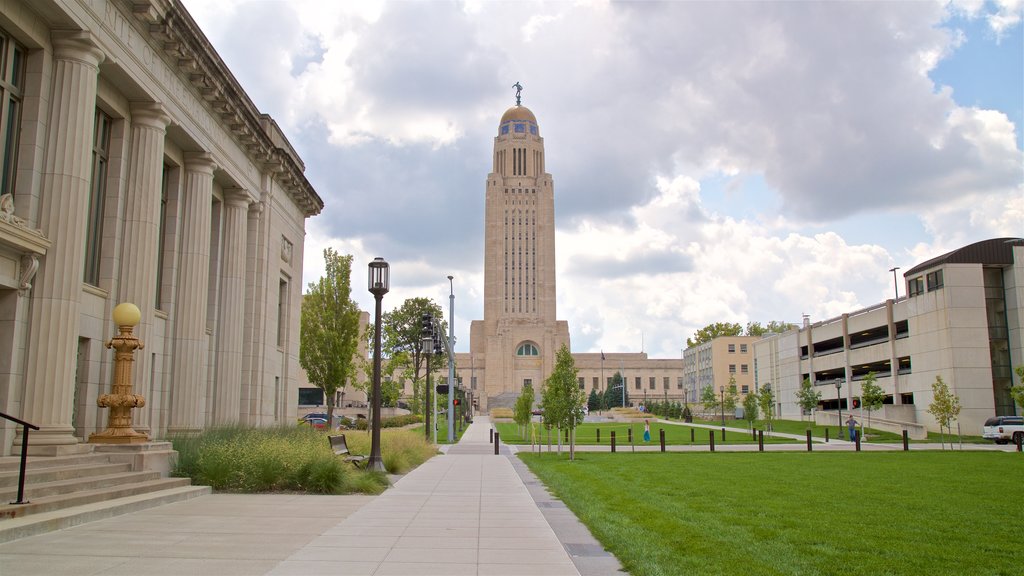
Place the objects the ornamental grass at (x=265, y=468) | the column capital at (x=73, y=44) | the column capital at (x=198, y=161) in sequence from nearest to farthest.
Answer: the column capital at (x=73, y=44), the ornamental grass at (x=265, y=468), the column capital at (x=198, y=161)

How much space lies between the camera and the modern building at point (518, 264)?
397ft

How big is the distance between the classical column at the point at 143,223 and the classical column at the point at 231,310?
5.69 m

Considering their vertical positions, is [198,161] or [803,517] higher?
[198,161]

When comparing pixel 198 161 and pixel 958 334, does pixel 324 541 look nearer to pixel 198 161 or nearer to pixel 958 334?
pixel 198 161

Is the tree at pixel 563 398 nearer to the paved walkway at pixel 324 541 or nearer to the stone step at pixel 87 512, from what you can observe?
the paved walkway at pixel 324 541

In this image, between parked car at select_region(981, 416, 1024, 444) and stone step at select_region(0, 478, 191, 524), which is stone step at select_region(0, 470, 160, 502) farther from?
parked car at select_region(981, 416, 1024, 444)

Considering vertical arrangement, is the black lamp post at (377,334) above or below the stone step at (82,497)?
above

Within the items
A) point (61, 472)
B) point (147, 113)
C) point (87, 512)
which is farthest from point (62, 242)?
point (87, 512)

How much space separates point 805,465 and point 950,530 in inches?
551

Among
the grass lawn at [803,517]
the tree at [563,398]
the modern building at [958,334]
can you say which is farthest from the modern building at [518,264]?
the grass lawn at [803,517]

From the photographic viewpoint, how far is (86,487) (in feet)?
39.1

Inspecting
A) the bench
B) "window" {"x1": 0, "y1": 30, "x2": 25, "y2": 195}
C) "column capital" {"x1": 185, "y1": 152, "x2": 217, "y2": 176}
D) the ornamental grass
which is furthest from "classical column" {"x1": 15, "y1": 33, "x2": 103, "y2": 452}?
the bench

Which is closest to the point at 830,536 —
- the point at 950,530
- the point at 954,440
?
the point at 950,530

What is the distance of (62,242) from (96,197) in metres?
3.84
